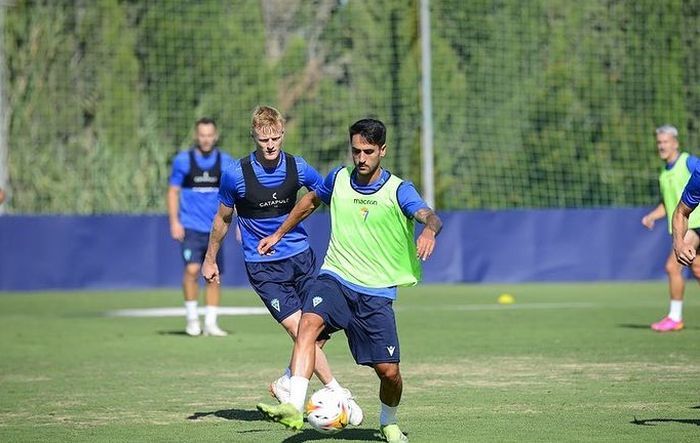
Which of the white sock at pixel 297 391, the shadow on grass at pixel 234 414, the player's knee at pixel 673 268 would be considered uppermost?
the white sock at pixel 297 391

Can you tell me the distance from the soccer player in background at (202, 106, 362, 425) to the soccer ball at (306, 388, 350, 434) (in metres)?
1.44

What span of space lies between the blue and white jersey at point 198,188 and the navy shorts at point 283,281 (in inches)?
226

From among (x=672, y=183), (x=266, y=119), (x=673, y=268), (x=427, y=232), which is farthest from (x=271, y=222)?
(x=673, y=268)

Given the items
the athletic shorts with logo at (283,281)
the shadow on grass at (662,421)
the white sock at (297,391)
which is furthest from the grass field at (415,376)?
the athletic shorts with logo at (283,281)

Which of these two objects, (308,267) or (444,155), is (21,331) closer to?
(308,267)

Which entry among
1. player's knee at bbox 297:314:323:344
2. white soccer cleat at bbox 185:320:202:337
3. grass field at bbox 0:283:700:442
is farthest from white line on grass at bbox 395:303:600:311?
player's knee at bbox 297:314:323:344

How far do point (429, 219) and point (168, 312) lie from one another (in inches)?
479

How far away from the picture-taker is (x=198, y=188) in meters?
16.0

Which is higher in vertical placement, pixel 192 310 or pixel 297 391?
pixel 297 391

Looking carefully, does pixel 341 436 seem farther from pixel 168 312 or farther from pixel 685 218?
pixel 168 312

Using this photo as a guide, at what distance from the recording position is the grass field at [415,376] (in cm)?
921

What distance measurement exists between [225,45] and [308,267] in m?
19.2

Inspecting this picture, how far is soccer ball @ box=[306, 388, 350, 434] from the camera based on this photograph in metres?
8.33

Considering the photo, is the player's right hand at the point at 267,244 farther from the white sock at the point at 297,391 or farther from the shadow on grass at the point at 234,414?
the white sock at the point at 297,391
